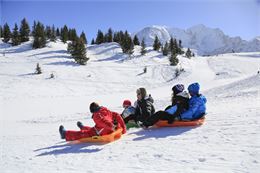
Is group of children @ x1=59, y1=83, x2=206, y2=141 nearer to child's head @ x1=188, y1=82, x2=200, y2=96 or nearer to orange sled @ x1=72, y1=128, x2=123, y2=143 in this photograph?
child's head @ x1=188, y1=82, x2=200, y2=96

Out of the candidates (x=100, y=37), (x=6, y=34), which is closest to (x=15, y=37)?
(x=6, y=34)

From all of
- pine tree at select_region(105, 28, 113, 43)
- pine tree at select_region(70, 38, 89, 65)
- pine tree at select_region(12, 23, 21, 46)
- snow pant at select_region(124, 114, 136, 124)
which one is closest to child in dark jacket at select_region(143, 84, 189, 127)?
snow pant at select_region(124, 114, 136, 124)

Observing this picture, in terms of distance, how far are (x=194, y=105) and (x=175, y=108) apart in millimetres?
602

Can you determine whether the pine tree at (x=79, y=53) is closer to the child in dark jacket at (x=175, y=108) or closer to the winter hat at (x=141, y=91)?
the winter hat at (x=141, y=91)

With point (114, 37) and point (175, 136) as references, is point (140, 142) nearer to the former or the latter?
point (175, 136)

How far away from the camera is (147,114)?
909 centimetres

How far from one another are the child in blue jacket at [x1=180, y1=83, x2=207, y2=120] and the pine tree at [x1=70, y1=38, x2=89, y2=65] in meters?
42.0

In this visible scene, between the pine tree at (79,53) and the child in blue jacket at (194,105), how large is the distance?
42002 millimetres

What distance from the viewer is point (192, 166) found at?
5.54m

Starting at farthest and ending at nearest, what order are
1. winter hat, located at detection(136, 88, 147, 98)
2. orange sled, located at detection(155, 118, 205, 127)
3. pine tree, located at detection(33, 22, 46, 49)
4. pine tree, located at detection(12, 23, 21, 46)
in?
pine tree, located at detection(12, 23, 21, 46) < pine tree, located at detection(33, 22, 46, 49) < winter hat, located at detection(136, 88, 147, 98) < orange sled, located at detection(155, 118, 205, 127)

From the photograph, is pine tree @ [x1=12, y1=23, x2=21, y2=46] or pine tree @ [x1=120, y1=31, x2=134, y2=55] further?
pine tree @ [x1=120, y1=31, x2=134, y2=55]

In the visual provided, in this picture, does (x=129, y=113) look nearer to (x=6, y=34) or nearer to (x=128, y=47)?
(x=128, y=47)

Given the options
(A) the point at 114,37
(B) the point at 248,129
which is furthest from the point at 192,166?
(A) the point at 114,37

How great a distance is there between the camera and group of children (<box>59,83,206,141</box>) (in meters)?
8.10
